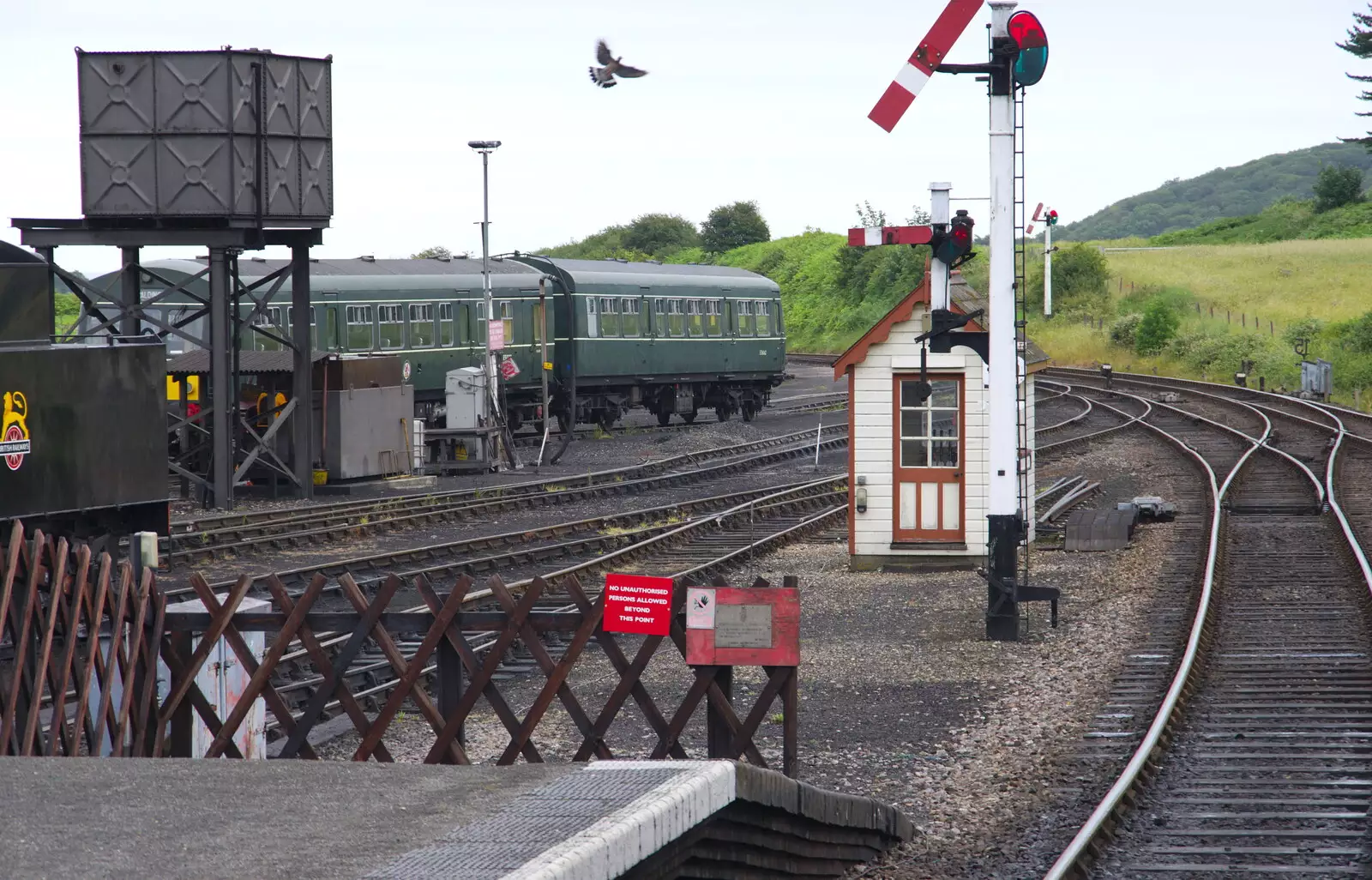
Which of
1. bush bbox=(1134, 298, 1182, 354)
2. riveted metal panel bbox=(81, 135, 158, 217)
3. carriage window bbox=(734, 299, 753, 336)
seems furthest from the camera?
bush bbox=(1134, 298, 1182, 354)

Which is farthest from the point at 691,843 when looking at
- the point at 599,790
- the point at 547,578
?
the point at 547,578

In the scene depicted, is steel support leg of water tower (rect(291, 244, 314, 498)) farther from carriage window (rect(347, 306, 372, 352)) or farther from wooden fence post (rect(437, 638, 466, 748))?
wooden fence post (rect(437, 638, 466, 748))

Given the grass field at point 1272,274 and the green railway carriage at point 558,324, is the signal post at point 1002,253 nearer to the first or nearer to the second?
the green railway carriage at point 558,324

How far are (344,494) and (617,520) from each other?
708cm

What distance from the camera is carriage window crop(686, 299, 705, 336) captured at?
140 feet

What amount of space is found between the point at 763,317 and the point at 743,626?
128ft

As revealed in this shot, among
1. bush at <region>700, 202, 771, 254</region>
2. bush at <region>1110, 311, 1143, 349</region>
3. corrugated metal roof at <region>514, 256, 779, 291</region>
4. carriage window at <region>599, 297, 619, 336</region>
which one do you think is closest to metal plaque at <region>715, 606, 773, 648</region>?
corrugated metal roof at <region>514, 256, 779, 291</region>

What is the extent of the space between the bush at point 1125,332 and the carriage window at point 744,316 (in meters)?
24.3

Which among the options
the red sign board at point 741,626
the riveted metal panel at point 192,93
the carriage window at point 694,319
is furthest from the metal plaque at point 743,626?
the carriage window at point 694,319

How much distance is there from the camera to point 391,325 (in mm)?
35406

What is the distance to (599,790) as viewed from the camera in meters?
5.68

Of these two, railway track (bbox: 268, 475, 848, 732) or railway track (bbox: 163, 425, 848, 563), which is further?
railway track (bbox: 163, 425, 848, 563)

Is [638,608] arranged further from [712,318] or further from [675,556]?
[712,318]

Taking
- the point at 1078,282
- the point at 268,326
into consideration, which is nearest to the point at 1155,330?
the point at 1078,282
